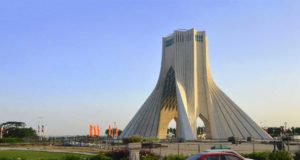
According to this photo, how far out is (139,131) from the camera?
210ft

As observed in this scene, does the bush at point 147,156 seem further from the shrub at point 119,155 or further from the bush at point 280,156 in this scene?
the bush at point 280,156

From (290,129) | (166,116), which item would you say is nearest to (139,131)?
(166,116)

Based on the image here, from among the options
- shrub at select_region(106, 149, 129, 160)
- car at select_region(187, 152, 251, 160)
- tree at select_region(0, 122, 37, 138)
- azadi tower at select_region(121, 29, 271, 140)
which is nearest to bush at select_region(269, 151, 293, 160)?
shrub at select_region(106, 149, 129, 160)

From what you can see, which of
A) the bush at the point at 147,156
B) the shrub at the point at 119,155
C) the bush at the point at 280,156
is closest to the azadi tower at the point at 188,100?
the bush at the point at 147,156

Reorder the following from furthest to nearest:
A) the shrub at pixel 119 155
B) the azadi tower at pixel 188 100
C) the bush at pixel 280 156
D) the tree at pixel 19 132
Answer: the tree at pixel 19 132 < the azadi tower at pixel 188 100 < the shrub at pixel 119 155 < the bush at pixel 280 156

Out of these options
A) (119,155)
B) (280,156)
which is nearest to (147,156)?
(119,155)

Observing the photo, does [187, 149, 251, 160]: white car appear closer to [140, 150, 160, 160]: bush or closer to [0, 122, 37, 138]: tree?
[140, 150, 160, 160]: bush

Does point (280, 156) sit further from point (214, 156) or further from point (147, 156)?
point (214, 156)

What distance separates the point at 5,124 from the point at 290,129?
82840 mm

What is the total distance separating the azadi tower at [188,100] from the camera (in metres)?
61.8

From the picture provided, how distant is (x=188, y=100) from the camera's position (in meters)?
66.9

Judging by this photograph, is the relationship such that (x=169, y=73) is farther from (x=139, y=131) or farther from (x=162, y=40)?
(x=139, y=131)

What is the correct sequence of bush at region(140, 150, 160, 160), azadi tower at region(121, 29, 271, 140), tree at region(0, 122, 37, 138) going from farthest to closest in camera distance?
tree at region(0, 122, 37, 138)
azadi tower at region(121, 29, 271, 140)
bush at region(140, 150, 160, 160)

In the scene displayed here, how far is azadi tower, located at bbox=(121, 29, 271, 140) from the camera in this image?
61844mm
